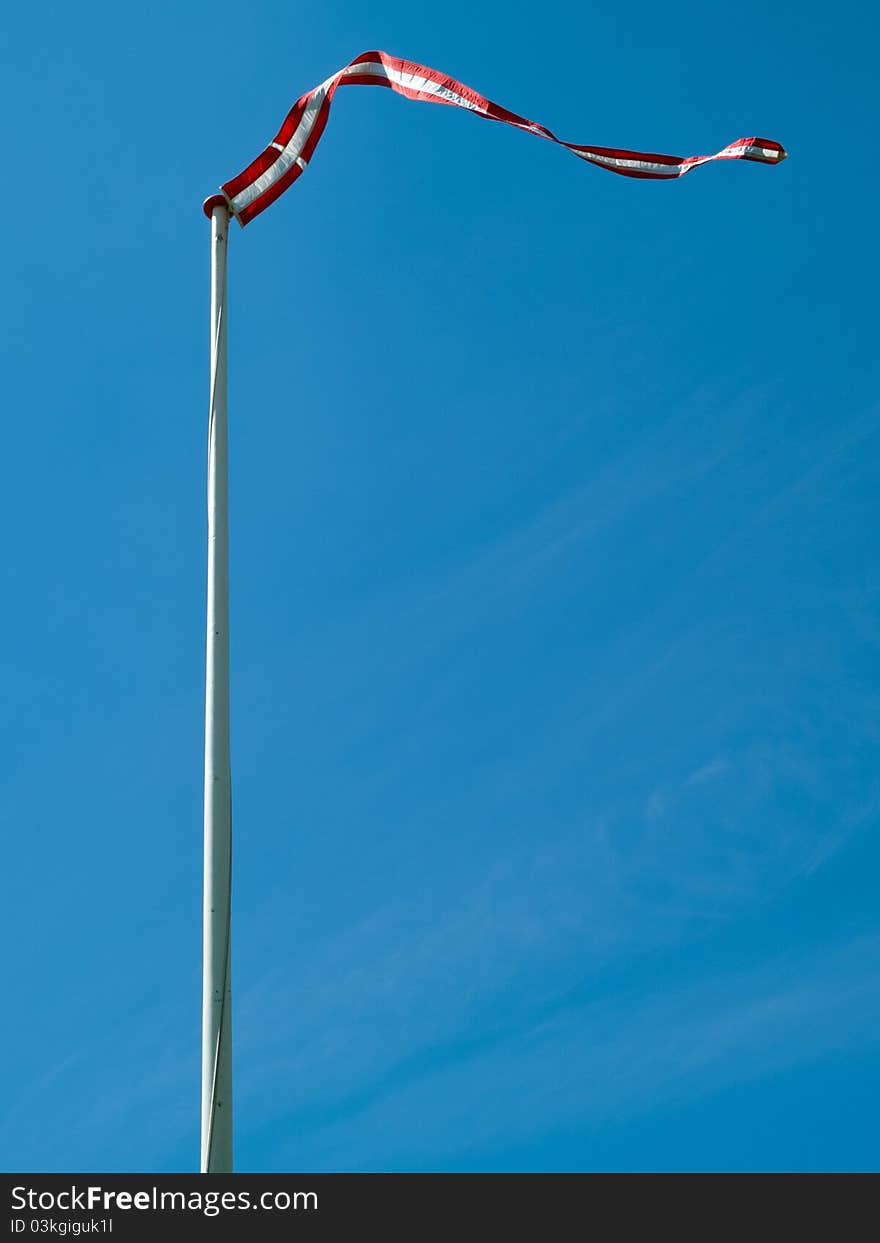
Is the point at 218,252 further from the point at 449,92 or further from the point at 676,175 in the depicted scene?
the point at 676,175

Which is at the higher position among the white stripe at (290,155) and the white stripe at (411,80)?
the white stripe at (411,80)

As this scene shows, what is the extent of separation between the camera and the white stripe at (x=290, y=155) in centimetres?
2078

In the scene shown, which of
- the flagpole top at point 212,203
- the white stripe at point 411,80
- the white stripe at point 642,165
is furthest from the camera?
the white stripe at point 642,165

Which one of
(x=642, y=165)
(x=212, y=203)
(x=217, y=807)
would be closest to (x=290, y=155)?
(x=212, y=203)

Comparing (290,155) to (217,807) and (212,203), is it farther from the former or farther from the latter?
(217,807)

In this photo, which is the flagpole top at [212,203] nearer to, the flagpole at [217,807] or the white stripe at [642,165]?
the flagpole at [217,807]

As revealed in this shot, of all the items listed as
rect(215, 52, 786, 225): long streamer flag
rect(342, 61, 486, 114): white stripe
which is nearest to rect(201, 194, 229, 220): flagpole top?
rect(215, 52, 786, 225): long streamer flag

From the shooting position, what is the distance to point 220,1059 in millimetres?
13539

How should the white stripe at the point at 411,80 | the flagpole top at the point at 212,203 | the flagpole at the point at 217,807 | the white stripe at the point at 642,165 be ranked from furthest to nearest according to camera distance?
the white stripe at the point at 642,165
the white stripe at the point at 411,80
the flagpole top at the point at 212,203
the flagpole at the point at 217,807

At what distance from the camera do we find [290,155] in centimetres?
2233

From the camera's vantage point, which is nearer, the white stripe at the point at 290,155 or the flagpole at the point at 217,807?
the flagpole at the point at 217,807

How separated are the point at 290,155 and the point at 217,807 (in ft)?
39.0

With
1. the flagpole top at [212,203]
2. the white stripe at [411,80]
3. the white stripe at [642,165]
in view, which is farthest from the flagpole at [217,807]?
the white stripe at [642,165]
